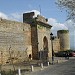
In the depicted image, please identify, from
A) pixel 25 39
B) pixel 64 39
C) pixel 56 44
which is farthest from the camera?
pixel 64 39

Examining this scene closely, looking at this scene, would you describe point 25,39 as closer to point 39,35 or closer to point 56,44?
point 39,35

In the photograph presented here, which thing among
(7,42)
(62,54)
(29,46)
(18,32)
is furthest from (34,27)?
(62,54)

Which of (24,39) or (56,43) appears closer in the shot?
(24,39)

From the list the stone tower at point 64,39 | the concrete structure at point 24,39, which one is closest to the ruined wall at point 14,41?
the concrete structure at point 24,39

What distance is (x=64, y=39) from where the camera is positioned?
63656 millimetres

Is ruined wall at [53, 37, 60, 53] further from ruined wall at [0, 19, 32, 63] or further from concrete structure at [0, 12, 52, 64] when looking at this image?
ruined wall at [0, 19, 32, 63]

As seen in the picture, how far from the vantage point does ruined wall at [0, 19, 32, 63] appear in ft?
→ 111

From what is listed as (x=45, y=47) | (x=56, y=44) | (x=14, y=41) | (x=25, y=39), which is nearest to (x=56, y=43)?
(x=56, y=44)

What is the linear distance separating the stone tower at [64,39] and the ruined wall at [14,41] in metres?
22.8

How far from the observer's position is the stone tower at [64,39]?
63094 mm

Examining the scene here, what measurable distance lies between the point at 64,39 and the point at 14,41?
28.9 meters

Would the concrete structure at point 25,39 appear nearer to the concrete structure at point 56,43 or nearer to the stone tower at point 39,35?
the stone tower at point 39,35

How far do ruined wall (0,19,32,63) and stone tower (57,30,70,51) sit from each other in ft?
74.7

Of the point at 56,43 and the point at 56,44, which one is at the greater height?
the point at 56,43
